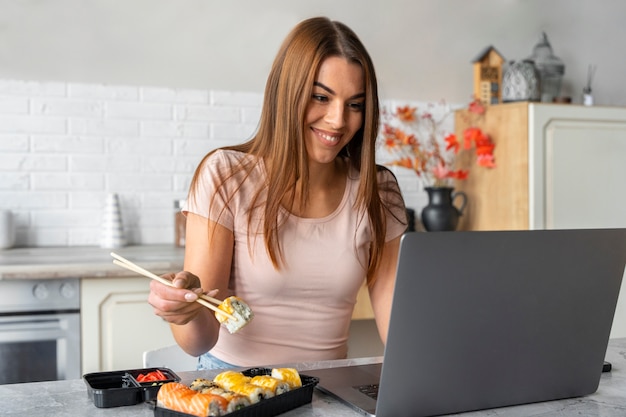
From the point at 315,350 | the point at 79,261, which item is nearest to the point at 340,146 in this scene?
the point at 315,350

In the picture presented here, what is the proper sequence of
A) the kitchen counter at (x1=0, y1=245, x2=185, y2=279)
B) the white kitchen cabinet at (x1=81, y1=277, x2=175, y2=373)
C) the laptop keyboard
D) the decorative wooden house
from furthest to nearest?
the decorative wooden house, the white kitchen cabinet at (x1=81, y1=277, x2=175, y2=373), the kitchen counter at (x1=0, y1=245, x2=185, y2=279), the laptop keyboard

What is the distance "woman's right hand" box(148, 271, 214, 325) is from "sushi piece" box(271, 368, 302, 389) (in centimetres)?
18

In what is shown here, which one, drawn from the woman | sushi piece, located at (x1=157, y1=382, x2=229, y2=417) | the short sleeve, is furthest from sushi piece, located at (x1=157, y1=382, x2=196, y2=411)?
the short sleeve

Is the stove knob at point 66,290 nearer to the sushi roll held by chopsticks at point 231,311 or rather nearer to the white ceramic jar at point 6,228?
the white ceramic jar at point 6,228

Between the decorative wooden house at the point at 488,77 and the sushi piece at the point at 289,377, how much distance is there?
2.70m

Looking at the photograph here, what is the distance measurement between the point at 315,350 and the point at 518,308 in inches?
29.0

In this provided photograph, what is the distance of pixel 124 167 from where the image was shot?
3248mm

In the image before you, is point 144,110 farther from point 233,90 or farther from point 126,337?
point 126,337

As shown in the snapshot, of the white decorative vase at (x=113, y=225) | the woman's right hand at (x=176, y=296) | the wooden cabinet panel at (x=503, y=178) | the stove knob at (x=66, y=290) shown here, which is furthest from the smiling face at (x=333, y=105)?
the wooden cabinet panel at (x=503, y=178)

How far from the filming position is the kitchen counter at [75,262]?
2488 mm

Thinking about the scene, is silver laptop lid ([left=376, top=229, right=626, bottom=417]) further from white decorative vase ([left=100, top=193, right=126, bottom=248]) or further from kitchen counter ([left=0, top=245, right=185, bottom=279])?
white decorative vase ([left=100, top=193, right=126, bottom=248])

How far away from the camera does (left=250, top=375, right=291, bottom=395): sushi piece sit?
110 cm

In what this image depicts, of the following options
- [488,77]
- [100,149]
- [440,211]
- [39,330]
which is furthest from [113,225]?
[488,77]

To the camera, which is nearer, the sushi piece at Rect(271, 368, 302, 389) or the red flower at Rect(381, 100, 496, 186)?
the sushi piece at Rect(271, 368, 302, 389)
